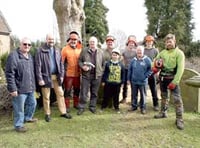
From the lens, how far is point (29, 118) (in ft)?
24.7

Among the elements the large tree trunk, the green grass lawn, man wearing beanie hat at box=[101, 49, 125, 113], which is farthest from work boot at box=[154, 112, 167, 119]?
the large tree trunk

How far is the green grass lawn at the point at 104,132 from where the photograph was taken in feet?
21.5

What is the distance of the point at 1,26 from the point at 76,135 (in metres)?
35.8

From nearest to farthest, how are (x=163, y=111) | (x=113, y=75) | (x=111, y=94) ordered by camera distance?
1. (x=163, y=111)
2. (x=113, y=75)
3. (x=111, y=94)

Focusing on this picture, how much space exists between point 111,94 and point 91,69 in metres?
0.92

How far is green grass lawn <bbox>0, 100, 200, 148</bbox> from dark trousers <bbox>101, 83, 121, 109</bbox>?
390 millimetres

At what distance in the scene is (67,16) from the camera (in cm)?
1004

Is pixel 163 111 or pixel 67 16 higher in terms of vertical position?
pixel 67 16

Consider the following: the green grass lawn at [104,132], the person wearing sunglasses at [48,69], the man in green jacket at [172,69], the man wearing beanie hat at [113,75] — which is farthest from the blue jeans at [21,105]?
the man in green jacket at [172,69]

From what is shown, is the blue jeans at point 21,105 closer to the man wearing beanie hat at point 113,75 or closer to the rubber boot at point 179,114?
the man wearing beanie hat at point 113,75

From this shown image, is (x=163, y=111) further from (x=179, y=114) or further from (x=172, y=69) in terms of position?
(x=172, y=69)

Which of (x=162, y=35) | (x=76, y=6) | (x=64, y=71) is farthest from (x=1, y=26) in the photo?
(x=64, y=71)

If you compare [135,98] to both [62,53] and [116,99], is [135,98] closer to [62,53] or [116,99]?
[116,99]

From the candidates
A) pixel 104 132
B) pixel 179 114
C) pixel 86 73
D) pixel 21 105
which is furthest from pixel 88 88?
pixel 179 114
